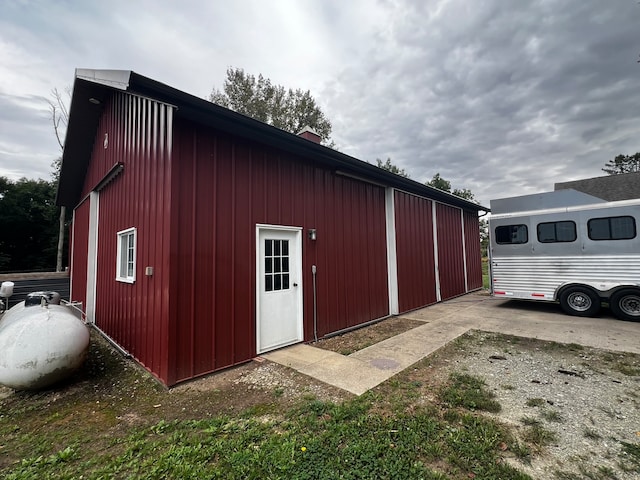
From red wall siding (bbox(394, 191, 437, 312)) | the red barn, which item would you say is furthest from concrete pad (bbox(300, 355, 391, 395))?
red wall siding (bbox(394, 191, 437, 312))

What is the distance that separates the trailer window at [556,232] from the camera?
6694 mm

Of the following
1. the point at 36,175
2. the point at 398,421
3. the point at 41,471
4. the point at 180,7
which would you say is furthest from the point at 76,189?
the point at 36,175

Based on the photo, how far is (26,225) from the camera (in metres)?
21.3

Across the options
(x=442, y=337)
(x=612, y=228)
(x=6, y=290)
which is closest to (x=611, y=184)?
(x=612, y=228)

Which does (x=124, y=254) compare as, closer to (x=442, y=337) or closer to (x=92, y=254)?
(x=92, y=254)

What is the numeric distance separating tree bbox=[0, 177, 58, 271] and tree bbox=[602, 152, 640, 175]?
61.9 metres

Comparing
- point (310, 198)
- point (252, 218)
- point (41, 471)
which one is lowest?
point (41, 471)

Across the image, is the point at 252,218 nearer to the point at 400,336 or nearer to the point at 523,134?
the point at 400,336

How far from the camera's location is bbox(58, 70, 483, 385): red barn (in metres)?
3.57

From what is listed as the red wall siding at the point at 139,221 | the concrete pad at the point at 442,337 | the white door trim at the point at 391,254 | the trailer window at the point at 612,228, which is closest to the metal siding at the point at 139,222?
the red wall siding at the point at 139,221

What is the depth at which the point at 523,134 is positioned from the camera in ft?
40.8

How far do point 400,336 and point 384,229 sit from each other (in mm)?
2789

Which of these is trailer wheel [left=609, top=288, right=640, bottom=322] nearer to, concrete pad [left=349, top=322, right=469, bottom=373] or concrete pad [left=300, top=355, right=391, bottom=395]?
concrete pad [left=349, top=322, right=469, bottom=373]

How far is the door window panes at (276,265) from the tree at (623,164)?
49806 millimetres
